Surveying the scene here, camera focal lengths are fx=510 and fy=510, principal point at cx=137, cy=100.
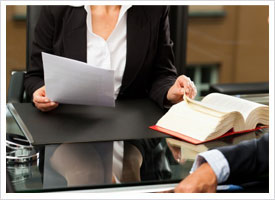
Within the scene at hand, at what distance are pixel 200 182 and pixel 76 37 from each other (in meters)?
0.94

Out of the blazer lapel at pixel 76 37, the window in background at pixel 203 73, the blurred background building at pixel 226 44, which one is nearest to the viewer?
the blazer lapel at pixel 76 37

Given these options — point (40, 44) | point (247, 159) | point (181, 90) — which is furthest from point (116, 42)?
point (247, 159)

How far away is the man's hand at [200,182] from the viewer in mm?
1005

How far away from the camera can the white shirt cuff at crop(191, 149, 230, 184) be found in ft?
3.41

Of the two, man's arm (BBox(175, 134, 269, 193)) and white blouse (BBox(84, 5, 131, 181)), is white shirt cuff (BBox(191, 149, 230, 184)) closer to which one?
man's arm (BBox(175, 134, 269, 193))

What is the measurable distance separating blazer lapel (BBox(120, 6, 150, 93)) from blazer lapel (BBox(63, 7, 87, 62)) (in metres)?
0.16

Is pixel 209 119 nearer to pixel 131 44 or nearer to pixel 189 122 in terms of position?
pixel 189 122

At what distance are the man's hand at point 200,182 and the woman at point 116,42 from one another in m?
0.75

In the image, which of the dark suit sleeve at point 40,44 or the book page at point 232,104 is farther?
the dark suit sleeve at point 40,44

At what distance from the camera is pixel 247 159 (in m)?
1.08

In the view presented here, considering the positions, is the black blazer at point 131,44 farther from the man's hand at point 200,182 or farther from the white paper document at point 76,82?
the man's hand at point 200,182

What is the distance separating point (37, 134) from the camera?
1303mm

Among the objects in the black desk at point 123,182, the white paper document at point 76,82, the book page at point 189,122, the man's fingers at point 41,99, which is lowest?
the black desk at point 123,182

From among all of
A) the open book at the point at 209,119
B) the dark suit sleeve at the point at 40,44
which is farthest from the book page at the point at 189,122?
the dark suit sleeve at the point at 40,44
